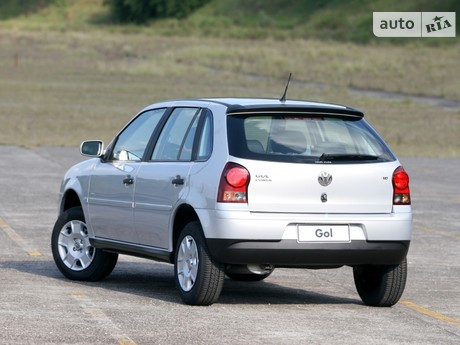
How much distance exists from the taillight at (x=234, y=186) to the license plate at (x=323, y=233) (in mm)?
500

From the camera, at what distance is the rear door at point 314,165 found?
988 cm

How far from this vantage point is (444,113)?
167ft

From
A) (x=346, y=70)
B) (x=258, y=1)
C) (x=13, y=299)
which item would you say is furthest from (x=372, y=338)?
(x=258, y=1)

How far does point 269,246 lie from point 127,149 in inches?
87.1

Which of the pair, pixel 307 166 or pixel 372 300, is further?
pixel 372 300

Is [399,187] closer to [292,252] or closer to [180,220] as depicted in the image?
A: [292,252]

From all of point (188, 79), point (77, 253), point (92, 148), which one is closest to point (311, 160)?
point (92, 148)

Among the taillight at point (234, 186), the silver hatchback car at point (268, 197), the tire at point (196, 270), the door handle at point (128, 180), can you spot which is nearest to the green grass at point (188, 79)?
the door handle at point (128, 180)

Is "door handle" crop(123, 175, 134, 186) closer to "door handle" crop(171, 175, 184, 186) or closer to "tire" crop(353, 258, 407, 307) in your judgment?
"door handle" crop(171, 175, 184, 186)

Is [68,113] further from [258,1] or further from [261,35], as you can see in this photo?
[258,1]

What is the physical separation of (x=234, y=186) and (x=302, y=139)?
71 centimetres

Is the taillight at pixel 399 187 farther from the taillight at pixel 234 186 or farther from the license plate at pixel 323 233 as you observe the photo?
the taillight at pixel 234 186

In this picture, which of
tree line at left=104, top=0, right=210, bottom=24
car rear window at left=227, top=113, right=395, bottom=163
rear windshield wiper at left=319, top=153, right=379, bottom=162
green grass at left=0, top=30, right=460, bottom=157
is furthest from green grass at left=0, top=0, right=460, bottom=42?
rear windshield wiper at left=319, top=153, right=379, bottom=162

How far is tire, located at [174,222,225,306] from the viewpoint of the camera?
391 inches
